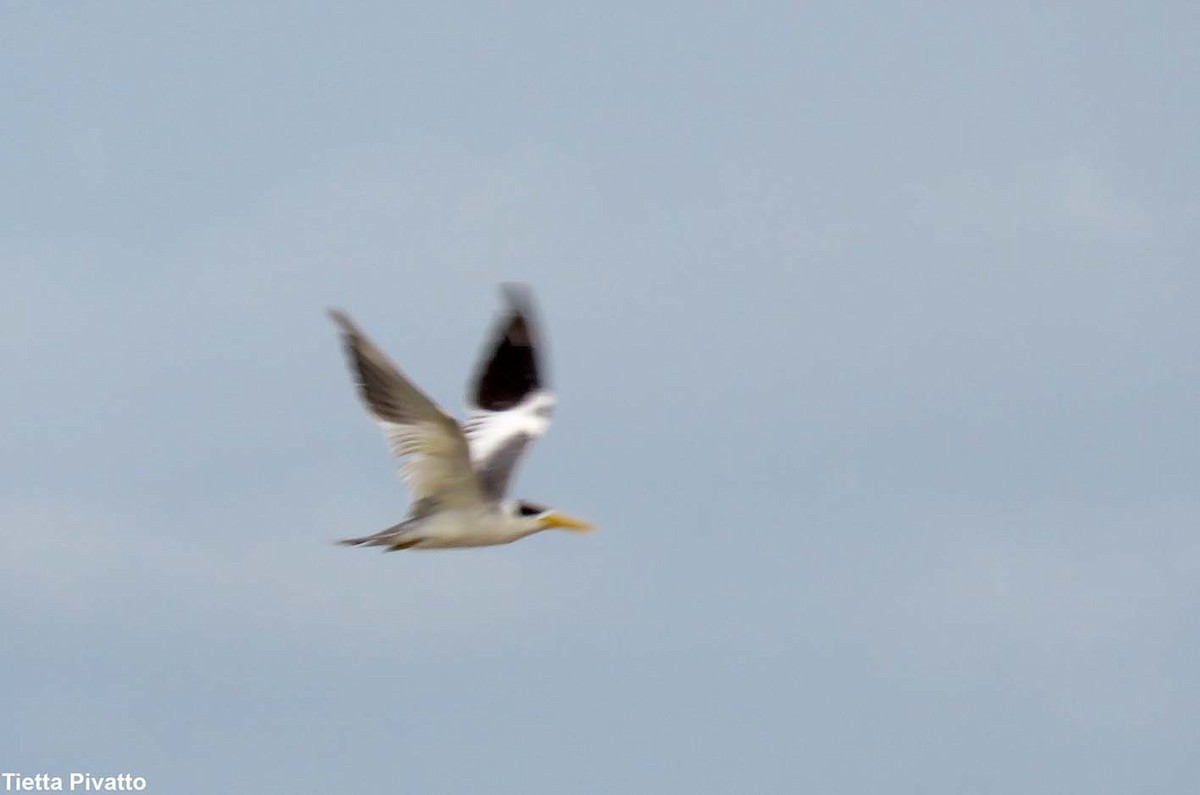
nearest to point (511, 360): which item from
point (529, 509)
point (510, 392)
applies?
point (510, 392)

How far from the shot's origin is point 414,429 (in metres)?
26.1

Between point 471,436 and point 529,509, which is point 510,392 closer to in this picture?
point 471,436

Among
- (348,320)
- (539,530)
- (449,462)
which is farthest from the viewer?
(539,530)

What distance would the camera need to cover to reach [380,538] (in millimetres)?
26969

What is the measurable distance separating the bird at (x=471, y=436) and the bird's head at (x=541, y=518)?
1cm

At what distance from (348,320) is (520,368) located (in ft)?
22.7

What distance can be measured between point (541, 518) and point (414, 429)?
2667mm

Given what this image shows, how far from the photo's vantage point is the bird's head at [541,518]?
28000 millimetres

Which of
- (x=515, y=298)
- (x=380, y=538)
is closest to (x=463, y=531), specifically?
(x=380, y=538)

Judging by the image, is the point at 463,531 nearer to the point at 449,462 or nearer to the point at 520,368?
the point at 449,462

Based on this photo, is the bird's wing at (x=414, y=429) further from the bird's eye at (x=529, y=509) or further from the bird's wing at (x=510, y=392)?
the bird's wing at (x=510, y=392)

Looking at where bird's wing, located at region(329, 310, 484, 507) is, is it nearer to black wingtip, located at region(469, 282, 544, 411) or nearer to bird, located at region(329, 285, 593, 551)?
bird, located at region(329, 285, 593, 551)

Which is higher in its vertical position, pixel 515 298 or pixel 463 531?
pixel 515 298

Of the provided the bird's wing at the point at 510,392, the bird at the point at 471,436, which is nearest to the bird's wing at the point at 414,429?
the bird at the point at 471,436
